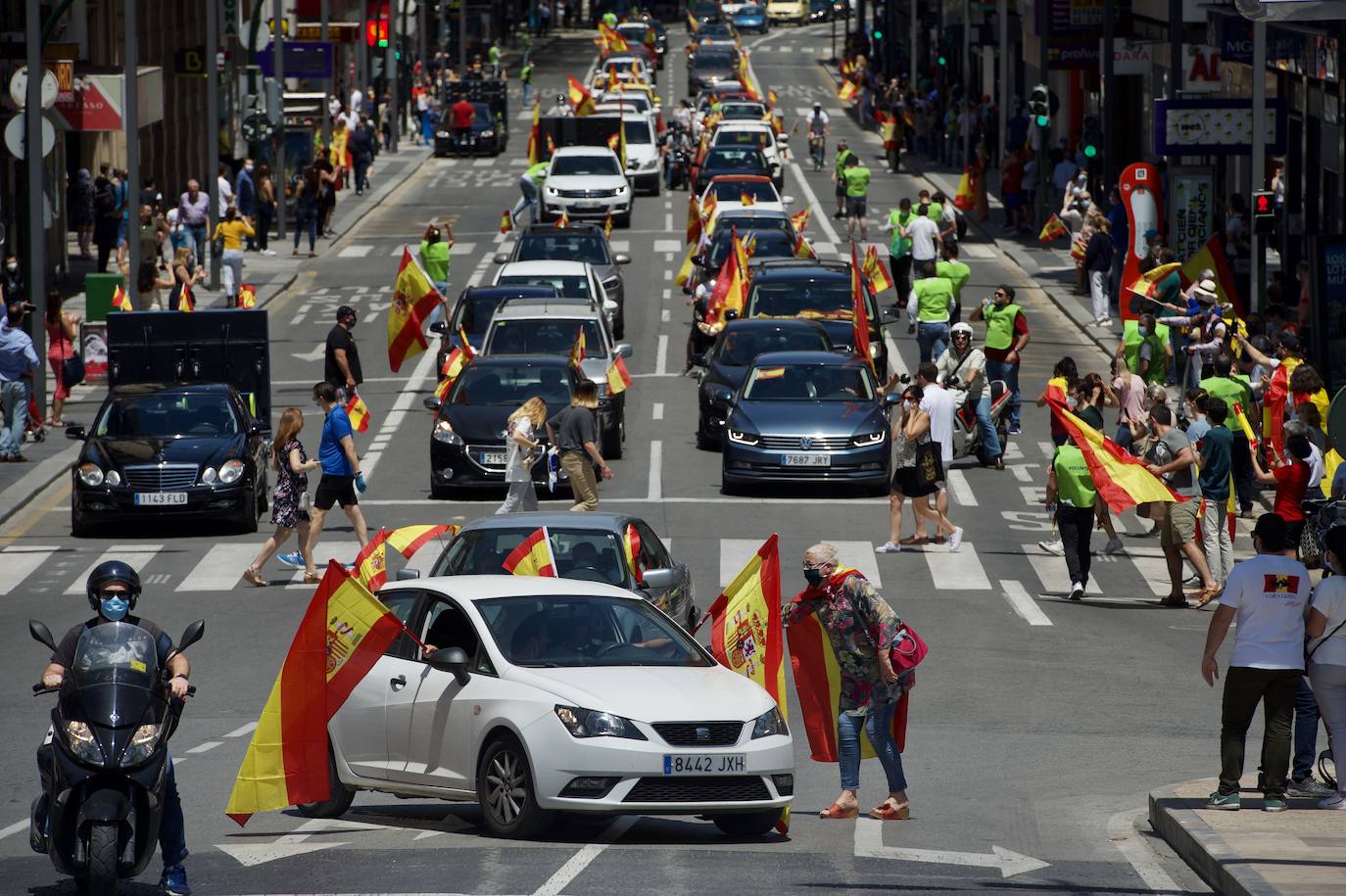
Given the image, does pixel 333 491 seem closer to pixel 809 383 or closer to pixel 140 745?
pixel 809 383

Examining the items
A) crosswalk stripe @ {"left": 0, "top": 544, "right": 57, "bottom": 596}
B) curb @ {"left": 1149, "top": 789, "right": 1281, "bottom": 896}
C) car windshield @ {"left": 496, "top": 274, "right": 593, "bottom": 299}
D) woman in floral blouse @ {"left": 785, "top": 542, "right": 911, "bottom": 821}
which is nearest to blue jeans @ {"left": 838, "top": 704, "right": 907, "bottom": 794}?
woman in floral blouse @ {"left": 785, "top": 542, "right": 911, "bottom": 821}

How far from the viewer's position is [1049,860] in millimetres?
11914

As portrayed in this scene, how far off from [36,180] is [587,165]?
25510 millimetres

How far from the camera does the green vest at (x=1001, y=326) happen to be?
2795cm

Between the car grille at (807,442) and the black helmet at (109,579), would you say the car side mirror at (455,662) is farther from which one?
the car grille at (807,442)

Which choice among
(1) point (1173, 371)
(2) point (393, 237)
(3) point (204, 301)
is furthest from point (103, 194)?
(1) point (1173, 371)

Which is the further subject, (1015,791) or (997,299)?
(997,299)

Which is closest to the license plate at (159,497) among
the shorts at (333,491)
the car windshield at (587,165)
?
the shorts at (333,491)

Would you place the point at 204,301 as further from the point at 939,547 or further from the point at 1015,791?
the point at 1015,791

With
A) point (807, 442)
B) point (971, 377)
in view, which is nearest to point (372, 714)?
point (807, 442)

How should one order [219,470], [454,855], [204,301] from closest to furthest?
[454,855] < [219,470] < [204,301]

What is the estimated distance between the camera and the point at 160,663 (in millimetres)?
10914

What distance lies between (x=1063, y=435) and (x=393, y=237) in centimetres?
3382

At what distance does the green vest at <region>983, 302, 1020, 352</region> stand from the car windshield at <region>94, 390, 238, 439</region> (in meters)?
8.93
